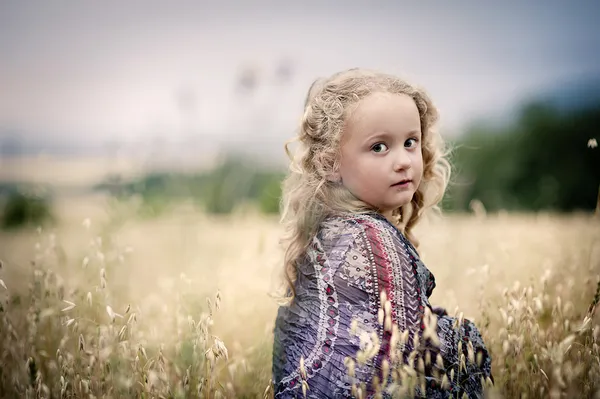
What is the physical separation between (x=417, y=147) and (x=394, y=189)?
0.77 ft

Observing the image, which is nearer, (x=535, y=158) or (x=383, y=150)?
(x=383, y=150)

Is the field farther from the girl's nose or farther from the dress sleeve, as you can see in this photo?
the girl's nose

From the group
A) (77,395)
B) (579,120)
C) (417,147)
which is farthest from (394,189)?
(579,120)

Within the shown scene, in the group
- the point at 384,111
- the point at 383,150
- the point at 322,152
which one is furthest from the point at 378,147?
the point at 322,152

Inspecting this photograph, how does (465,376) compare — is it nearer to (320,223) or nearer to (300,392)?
(300,392)

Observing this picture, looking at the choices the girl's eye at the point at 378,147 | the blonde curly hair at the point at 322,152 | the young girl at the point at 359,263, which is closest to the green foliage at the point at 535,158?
the blonde curly hair at the point at 322,152

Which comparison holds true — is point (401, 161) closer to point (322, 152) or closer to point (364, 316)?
point (322, 152)

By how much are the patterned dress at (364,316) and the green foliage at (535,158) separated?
19.5m

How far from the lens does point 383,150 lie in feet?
8.27

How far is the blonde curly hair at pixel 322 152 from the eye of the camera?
8.60 feet

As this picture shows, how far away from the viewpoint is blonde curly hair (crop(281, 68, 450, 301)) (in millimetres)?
2621

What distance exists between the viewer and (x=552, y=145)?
28000mm

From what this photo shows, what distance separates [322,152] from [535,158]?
27.8m

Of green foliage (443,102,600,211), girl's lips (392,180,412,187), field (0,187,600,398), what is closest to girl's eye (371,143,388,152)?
girl's lips (392,180,412,187)
